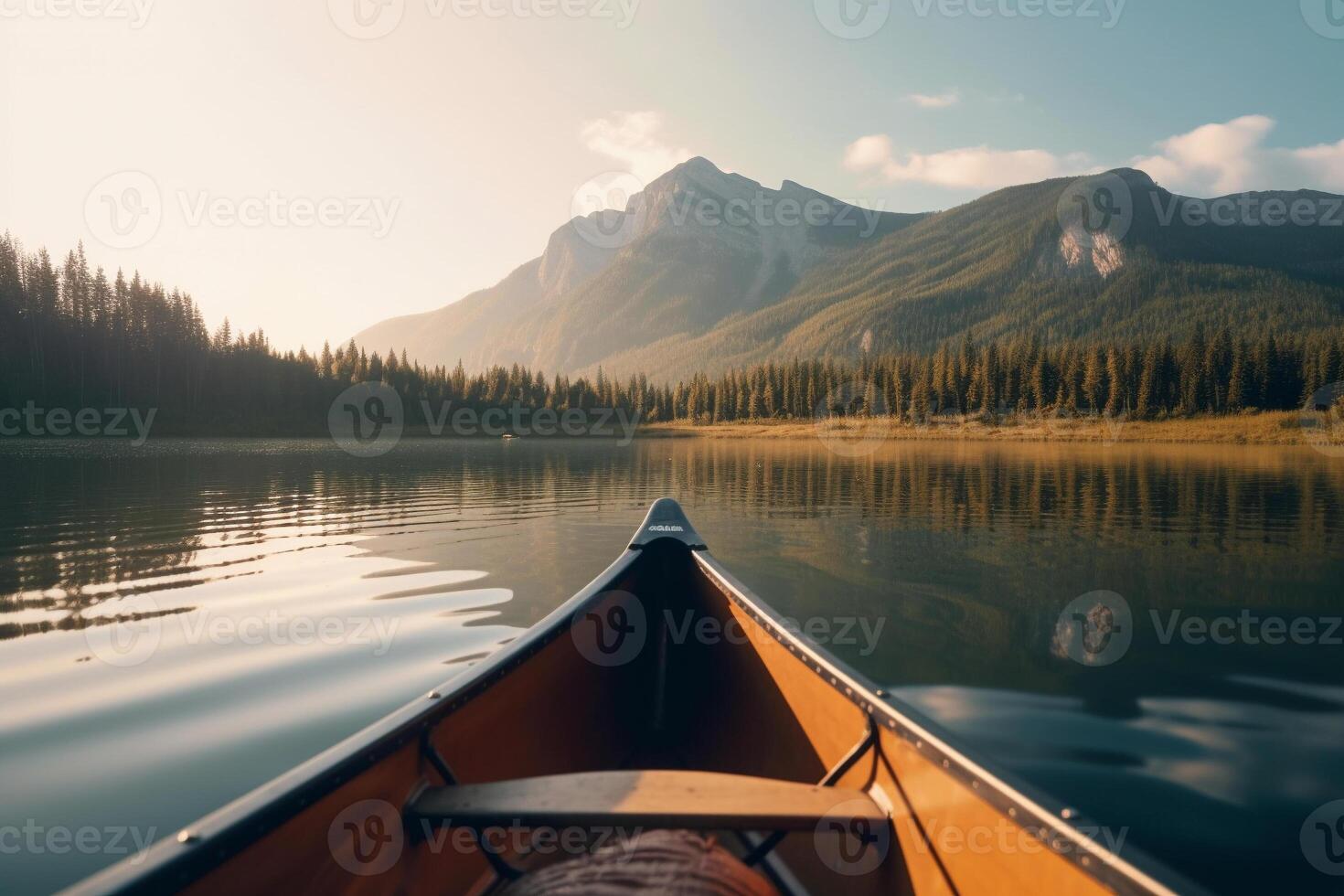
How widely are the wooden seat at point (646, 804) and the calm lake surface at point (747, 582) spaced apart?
3.14 m

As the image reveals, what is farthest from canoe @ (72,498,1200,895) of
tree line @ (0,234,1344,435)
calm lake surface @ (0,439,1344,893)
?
tree line @ (0,234,1344,435)

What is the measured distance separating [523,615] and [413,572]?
4233 millimetres

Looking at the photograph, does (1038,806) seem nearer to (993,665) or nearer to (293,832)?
(293,832)

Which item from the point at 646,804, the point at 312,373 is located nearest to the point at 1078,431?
the point at 646,804

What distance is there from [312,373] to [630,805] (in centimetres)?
15118

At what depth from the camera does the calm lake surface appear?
572 centimetres

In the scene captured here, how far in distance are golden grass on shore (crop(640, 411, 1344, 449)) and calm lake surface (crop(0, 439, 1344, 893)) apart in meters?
82.6

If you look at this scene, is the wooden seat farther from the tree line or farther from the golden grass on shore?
the tree line

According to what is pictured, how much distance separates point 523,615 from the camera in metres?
11.3

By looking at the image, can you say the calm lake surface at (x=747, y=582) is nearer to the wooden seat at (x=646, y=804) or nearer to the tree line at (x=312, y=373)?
the wooden seat at (x=646, y=804)

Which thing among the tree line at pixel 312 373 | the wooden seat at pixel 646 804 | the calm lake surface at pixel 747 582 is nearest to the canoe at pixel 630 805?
the wooden seat at pixel 646 804

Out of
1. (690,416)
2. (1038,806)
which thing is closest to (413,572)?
(1038,806)

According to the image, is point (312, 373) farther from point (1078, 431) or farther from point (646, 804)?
point (646, 804)

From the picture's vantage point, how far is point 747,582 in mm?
13578
